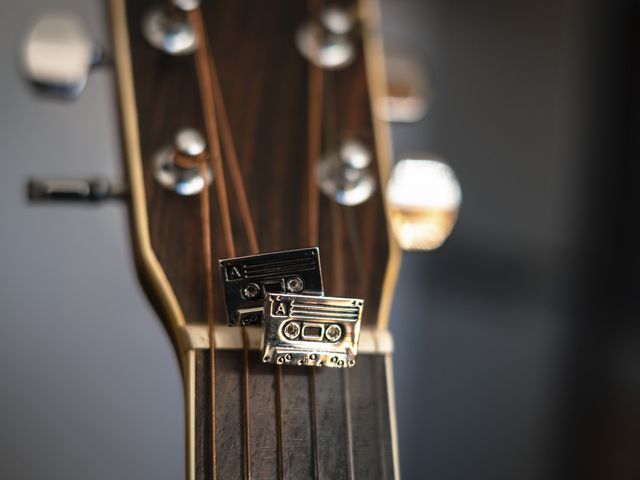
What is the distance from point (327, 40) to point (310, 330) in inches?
18.0

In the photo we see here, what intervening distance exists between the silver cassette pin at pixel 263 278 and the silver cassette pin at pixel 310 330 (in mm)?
11

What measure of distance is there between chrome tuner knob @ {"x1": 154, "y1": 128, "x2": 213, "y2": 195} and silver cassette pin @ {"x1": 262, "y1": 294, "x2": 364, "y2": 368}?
0.20 metres

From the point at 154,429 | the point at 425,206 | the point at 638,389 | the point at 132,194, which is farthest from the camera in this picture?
the point at 638,389

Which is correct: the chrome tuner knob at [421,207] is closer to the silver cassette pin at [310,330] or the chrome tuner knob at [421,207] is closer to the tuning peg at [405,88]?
the tuning peg at [405,88]

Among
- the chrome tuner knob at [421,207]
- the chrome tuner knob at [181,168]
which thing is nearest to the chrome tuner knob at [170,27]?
the chrome tuner knob at [181,168]

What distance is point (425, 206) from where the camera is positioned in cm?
95

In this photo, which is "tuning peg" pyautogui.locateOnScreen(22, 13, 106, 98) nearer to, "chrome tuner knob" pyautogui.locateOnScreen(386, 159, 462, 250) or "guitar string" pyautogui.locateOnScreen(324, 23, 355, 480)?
"guitar string" pyautogui.locateOnScreen(324, 23, 355, 480)

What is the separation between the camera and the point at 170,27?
0.81 m

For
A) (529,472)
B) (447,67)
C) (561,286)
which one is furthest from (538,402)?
(447,67)

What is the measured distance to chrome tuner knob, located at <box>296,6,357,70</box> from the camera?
90 centimetres

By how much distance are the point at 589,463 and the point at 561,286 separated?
1.48ft

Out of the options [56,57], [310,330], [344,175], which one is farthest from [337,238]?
[56,57]

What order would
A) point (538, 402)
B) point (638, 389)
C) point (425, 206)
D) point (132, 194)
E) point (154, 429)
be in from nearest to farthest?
point (132, 194), point (425, 206), point (154, 429), point (638, 389), point (538, 402)

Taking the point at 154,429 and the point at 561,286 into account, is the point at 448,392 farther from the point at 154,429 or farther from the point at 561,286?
the point at 154,429
